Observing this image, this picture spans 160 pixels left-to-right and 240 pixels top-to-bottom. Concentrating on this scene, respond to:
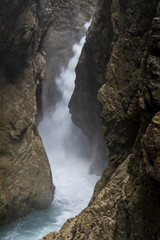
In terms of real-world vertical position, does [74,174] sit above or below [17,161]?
above

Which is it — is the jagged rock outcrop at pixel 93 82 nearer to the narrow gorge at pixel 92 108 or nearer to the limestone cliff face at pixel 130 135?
the narrow gorge at pixel 92 108

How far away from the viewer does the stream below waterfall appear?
46.3ft

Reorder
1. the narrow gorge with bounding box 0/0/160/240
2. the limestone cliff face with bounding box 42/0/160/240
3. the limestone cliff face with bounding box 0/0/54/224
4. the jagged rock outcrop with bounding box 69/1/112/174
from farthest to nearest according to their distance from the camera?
the jagged rock outcrop with bounding box 69/1/112/174
the limestone cliff face with bounding box 0/0/54/224
the narrow gorge with bounding box 0/0/160/240
the limestone cliff face with bounding box 42/0/160/240

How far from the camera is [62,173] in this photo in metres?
24.0

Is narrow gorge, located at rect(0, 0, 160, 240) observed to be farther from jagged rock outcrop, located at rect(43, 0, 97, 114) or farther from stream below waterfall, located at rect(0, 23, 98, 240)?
stream below waterfall, located at rect(0, 23, 98, 240)

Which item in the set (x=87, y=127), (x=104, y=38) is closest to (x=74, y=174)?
(x=87, y=127)

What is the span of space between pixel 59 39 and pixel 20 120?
16586 mm

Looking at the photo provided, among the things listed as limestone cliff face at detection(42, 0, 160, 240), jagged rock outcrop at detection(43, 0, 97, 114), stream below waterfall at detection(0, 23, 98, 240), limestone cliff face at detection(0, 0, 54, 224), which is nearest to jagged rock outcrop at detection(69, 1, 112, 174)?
limestone cliff face at detection(42, 0, 160, 240)

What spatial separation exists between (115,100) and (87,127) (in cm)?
1645

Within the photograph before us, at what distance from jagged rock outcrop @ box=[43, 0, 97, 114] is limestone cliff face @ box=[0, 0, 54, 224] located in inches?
456

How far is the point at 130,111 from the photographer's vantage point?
7.91 metres

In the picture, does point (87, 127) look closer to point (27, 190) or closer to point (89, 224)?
point (27, 190)

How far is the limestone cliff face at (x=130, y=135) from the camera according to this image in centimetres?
416

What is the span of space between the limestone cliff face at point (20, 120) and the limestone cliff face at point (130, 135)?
493 centimetres
